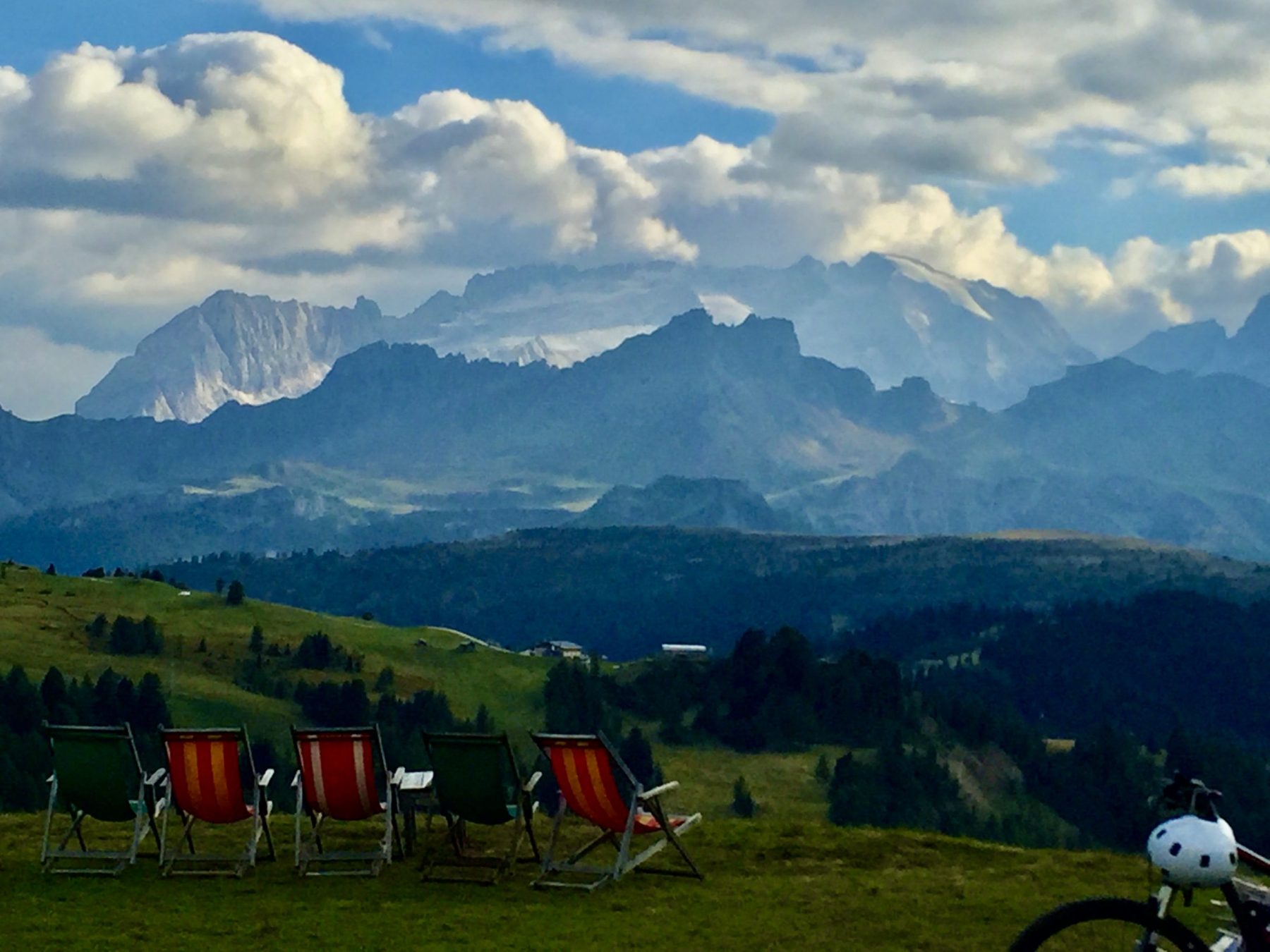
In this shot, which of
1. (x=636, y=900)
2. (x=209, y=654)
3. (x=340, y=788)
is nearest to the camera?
(x=636, y=900)

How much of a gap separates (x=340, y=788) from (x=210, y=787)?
1.48m

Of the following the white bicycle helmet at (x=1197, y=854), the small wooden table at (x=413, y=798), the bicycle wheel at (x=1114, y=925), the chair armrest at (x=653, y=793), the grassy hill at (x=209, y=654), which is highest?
the white bicycle helmet at (x=1197, y=854)

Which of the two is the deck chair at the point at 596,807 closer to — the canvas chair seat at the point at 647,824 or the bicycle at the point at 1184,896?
the canvas chair seat at the point at 647,824

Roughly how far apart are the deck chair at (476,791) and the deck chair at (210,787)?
6.53 ft

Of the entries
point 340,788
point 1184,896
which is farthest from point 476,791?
point 1184,896

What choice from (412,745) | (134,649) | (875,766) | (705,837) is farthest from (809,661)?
(705,837)

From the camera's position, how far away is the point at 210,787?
20.2m

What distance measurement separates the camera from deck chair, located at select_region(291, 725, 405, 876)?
19969 millimetres

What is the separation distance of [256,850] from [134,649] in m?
149

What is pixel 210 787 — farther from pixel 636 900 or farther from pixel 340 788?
pixel 636 900

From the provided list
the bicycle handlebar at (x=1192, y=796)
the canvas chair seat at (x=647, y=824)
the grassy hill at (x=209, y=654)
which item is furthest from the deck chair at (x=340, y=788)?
the grassy hill at (x=209, y=654)

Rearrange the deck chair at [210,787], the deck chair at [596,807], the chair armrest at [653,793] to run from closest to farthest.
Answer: the deck chair at [596,807], the chair armrest at [653,793], the deck chair at [210,787]

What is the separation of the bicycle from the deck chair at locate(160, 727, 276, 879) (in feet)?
38.9

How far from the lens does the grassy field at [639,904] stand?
16.3 meters
